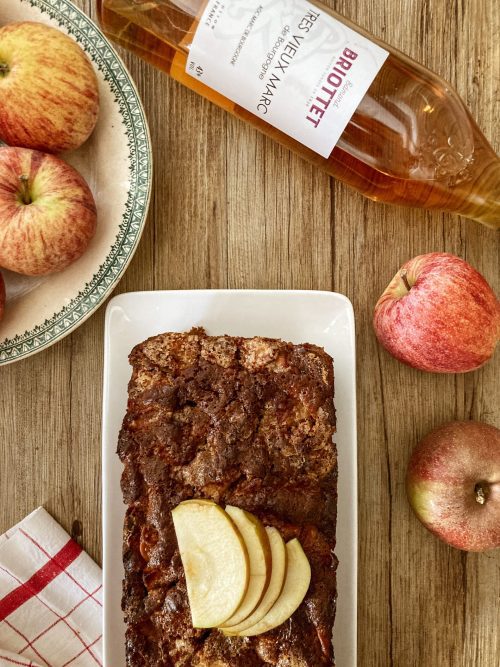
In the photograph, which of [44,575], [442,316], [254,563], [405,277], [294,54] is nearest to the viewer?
[254,563]

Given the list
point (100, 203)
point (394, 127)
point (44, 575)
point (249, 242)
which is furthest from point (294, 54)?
point (44, 575)

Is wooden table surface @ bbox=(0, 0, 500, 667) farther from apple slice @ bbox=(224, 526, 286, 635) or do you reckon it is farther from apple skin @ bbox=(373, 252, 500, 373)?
apple slice @ bbox=(224, 526, 286, 635)

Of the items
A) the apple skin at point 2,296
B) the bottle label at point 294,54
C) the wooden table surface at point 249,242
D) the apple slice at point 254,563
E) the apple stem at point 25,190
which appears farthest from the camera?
the wooden table surface at point 249,242

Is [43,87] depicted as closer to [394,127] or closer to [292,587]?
[394,127]

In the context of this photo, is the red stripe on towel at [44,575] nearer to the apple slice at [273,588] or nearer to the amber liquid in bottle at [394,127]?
the apple slice at [273,588]

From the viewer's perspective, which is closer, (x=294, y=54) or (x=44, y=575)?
(x=294, y=54)

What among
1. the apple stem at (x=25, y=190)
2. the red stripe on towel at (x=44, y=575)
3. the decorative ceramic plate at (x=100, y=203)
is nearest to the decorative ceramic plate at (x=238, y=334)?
the decorative ceramic plate at (x=100, y=203)

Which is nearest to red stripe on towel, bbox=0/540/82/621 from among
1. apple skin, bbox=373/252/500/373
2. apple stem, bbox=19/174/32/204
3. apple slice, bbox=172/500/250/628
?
apple slice, bbox=172/500/250/628
